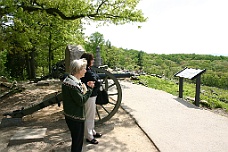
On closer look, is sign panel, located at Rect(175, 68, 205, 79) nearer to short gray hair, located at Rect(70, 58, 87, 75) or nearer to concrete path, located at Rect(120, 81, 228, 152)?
concrete path, located at Rect(120, 81, 228, 152)

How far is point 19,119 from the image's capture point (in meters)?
4.59

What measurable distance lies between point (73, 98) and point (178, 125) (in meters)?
2.71

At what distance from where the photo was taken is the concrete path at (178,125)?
3.55 metres

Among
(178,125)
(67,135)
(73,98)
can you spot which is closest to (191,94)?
(178,125)

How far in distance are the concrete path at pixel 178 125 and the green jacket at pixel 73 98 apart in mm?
1495

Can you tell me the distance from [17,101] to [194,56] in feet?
166

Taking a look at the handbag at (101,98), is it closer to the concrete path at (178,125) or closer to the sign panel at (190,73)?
the concrete path at (178,125)

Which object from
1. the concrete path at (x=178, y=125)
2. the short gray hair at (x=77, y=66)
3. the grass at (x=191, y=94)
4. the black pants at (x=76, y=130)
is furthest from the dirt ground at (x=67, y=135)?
the grass at (x=191, y=94)

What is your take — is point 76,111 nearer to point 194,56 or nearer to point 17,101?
point 17,101

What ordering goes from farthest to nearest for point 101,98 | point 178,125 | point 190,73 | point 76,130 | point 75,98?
point 190,73 → point 178,125 → point 101,98 → point 76,130 → point 75,98

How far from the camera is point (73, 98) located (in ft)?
8.32

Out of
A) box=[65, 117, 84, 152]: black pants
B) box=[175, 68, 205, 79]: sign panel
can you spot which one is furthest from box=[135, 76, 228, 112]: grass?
box=[65, 117, 84, 152]: black pants

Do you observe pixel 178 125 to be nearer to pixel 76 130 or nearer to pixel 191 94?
pixel 76 130

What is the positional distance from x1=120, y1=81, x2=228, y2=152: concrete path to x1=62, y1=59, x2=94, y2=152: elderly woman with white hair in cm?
138
